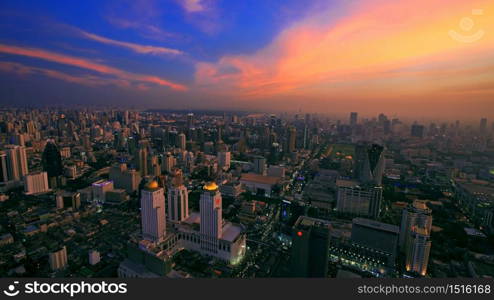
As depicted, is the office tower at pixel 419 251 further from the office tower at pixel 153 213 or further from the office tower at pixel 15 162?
the office tower at pixel 15 162

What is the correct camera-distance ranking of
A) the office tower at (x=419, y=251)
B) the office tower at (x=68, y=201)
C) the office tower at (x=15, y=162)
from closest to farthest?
1. the office tower at (x=419, y=251)
2. the office tower at (x=68, y=201)
3. the office tower at (x=15, y=162)

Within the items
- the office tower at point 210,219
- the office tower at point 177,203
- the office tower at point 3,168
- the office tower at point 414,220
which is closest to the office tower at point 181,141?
the office tower at point 3,168

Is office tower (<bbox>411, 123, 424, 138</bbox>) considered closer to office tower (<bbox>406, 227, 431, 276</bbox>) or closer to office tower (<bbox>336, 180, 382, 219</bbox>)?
office tower (<bbox>336, 180, 382, 219</bbox>)

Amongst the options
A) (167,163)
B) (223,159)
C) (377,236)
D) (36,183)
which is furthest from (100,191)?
(377,236)

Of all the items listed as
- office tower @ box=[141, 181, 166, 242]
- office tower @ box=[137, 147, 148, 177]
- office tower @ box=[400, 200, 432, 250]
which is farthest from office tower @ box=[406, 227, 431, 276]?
office tower @ box=[137, 147, 148, 177]

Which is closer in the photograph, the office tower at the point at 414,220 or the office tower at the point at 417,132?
the office tower at the point at 414,220

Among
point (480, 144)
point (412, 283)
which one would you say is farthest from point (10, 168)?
point (480, 144)
